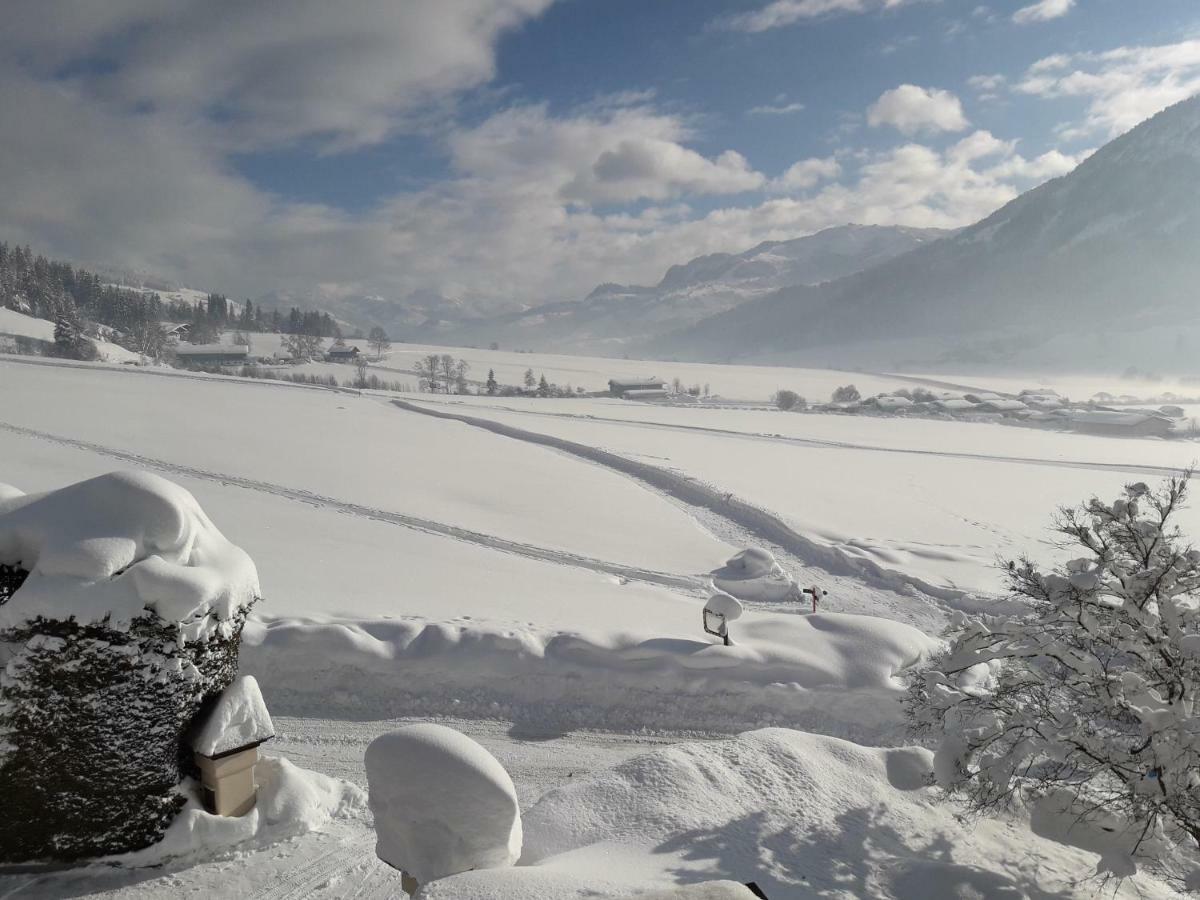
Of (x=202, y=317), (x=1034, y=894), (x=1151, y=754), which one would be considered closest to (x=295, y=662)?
(x=1034, y=894)

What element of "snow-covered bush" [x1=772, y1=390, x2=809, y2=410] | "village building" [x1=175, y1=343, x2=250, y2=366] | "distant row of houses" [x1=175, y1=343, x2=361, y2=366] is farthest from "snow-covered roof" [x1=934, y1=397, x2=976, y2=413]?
"village building" [x1=175, y1=343, x2=250, y2=366]

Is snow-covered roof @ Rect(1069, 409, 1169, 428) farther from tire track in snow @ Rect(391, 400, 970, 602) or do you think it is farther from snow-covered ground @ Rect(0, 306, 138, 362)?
snow-covered ground @ Rect(0, 306, 138, 362)

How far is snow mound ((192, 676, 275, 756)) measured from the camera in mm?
6664

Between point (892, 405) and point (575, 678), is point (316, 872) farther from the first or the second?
point (892, 405)

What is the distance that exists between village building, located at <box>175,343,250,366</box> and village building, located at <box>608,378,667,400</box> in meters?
60.5

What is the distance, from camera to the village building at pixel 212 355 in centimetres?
10325

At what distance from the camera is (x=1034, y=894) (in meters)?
6.23

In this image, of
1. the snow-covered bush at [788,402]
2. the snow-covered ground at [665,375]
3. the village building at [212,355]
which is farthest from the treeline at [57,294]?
the snow-covered bush at [788,402]

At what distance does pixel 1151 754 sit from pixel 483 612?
10.8 m

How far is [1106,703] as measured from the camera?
231 inches

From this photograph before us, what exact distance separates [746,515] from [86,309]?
475 ft

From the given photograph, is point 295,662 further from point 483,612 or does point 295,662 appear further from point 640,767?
point 640,767

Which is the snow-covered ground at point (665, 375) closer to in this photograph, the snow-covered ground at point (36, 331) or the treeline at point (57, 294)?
the snow-covered ground at point (36, 331)

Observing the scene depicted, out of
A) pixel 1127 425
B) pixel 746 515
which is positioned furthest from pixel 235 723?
pixel 1127 425
